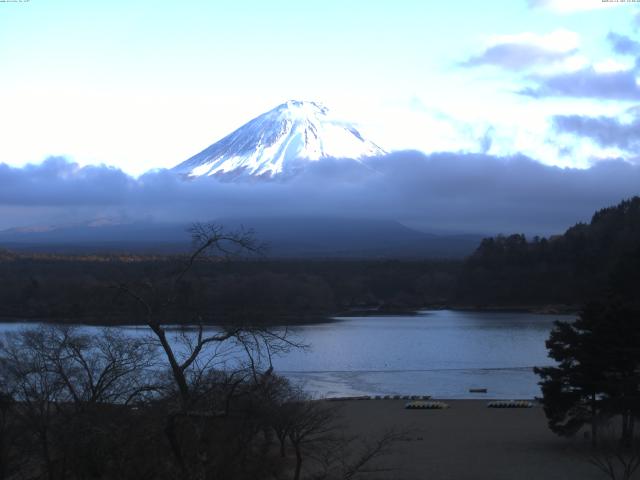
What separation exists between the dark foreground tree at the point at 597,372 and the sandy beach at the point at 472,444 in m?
0.61

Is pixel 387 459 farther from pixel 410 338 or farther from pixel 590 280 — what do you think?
pixel 590 280

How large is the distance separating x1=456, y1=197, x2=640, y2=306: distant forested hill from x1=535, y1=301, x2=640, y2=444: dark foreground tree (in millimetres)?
40123

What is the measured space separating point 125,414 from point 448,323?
41689 millimetres

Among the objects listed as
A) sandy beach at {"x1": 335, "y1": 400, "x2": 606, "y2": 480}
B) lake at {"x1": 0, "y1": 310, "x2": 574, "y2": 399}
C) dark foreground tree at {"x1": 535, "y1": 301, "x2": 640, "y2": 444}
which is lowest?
lake at {"x1": 0, "y1": 310, "x2": 574, "y2": 399}

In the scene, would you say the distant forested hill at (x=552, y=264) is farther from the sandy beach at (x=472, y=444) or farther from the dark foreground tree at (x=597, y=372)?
the dark foreground tree at (x=597, y=372)

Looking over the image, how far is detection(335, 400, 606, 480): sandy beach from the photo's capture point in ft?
41.9

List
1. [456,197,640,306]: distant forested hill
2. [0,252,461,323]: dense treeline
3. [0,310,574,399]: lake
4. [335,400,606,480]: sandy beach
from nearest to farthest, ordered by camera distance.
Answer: [335,400,606,480]: sandy beach, [0,310,574,399]: lake, [0,252,461,323]: dense treeline, [456,197,640,306]: distant forested hill

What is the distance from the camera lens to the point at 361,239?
13788 cm

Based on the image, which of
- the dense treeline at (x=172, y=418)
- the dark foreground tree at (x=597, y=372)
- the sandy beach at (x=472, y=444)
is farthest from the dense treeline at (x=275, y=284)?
the dense treeline at (x=172, y=418)

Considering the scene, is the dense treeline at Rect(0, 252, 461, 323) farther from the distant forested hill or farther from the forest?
the distant forested hill

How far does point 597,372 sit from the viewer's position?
13.6 meters

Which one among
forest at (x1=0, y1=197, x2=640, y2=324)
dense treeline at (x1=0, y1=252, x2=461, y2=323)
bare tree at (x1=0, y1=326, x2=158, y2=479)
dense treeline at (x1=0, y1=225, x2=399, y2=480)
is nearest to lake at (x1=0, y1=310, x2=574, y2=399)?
dense treeline at (x1=0, y1=252, x2=461, y2=323)

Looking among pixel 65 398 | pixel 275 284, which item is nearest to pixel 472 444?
pixel 65 398

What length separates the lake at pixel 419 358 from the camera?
2417 centimetres
